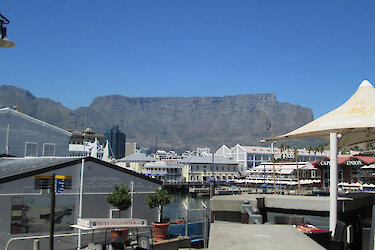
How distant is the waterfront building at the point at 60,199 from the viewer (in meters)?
18.1

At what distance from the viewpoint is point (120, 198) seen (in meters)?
21.0

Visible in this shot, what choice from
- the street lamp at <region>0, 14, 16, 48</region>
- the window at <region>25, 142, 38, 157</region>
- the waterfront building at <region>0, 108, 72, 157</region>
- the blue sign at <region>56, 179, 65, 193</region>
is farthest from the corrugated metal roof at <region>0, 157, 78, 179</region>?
the street lamp at <region>0, 14, 16, 48</region>

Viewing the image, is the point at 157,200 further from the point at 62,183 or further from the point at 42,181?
the point at 42,181

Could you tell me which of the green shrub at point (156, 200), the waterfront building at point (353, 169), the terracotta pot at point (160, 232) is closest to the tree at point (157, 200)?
the green shrub at point (156, 200)

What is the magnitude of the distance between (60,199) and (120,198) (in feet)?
9.94

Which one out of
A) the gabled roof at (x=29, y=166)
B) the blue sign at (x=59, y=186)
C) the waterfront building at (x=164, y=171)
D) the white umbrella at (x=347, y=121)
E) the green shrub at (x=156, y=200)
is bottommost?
the waterfront building at (x=164, y=171)

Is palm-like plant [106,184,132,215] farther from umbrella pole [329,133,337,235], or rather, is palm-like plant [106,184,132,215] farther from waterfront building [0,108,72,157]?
umbrella pole [329,133,337,235]

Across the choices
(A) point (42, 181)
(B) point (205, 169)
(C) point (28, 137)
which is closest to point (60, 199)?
(A) point (42, 181)

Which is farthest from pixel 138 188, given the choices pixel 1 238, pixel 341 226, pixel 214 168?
pixel 214 168

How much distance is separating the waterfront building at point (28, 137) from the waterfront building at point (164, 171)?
280ft

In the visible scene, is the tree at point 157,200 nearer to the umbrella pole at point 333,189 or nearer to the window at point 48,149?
the window at point 48,149

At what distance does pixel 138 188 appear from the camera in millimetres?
23266

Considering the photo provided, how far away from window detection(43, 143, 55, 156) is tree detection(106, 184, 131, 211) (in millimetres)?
11457

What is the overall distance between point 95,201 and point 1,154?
34.9 ft
